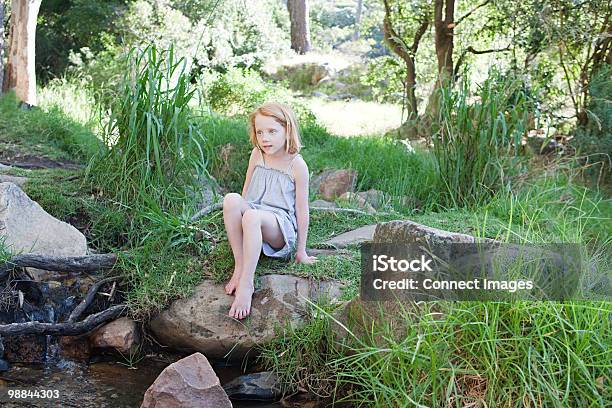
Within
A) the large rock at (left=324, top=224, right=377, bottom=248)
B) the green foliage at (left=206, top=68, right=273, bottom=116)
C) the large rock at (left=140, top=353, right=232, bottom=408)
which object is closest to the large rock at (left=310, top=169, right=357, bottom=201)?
the large rock at (left=324, top=224, right=377, bottom=248)

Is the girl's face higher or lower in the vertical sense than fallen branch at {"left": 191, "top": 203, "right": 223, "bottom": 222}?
higher

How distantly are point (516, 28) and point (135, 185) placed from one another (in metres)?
6.13

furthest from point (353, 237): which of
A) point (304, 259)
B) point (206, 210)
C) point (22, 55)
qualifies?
point (22, 55)

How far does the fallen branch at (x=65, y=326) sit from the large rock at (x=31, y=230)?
45 centimetres

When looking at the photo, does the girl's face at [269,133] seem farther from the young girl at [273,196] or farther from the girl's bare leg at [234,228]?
the girl's bare leg at [234,228]

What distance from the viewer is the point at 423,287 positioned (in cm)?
256

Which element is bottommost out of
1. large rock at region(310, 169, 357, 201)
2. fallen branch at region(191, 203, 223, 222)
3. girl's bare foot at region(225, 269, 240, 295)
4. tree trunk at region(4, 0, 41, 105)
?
large rock at region(310, 169, 357, 201)

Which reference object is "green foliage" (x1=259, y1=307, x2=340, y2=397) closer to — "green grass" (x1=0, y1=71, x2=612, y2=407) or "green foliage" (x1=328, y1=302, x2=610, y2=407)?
"green grass" (x1=0, y1=71, x2=612, y2=407)

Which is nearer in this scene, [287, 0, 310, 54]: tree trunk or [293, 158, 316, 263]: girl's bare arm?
[293, 158, 316, 263]: girl's bare arm

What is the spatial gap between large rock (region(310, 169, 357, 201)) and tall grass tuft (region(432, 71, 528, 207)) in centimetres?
112

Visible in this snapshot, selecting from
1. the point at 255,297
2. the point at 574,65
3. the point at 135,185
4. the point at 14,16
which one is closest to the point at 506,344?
the point at 255,297

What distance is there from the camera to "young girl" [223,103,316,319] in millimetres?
3252

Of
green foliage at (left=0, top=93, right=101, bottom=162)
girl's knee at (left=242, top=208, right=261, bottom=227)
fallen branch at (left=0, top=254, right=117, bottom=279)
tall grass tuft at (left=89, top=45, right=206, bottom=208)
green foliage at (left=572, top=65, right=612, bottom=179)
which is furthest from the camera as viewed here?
green foliage at (left=572, top=65, right=612, bottom=179)

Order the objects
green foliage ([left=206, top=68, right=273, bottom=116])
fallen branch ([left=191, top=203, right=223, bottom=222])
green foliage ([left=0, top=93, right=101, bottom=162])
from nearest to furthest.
Result: 1. fallen branch ([left=191, top=203, right=223, bottom=222])
2. green foliage ([left=0, top=93, right=101, bottom=162])
3. green foliage ([left=206, top=68, right=273, bottom=116])
